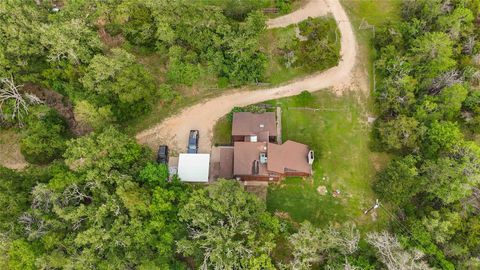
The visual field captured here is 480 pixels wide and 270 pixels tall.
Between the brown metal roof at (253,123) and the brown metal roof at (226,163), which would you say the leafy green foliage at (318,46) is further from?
the brown metal roof at (226,163)

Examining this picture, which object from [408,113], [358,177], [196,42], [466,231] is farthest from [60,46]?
[466,231]

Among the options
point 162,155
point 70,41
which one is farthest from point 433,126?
point 70,41

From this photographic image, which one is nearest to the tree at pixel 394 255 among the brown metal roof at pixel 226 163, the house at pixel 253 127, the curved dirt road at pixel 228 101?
the house at pixel 253 127

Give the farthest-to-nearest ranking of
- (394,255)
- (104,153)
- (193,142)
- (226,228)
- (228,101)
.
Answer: (228,101), (193,142), (104,153), (226,228), (394,255)

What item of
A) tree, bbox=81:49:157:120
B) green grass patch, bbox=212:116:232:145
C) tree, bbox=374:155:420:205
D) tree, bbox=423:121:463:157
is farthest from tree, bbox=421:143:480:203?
tree, bbox=81:49:157:120

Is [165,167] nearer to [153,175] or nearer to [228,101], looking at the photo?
[153,175]
